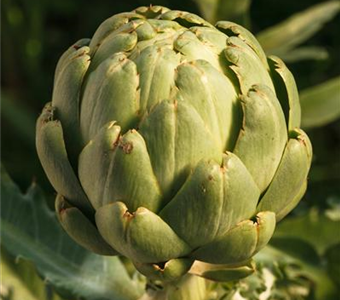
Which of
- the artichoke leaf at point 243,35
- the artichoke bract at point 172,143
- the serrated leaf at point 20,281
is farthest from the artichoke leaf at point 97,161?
the serrated leaf at point 20,281

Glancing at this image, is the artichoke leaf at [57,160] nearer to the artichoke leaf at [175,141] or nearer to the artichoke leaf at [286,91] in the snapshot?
the artichoke leaf at [175,141]

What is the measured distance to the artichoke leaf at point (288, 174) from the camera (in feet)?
3.69

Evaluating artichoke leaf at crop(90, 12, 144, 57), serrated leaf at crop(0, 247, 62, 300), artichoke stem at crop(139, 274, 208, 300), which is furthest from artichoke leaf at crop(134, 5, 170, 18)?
serrated leaf at crop(0, 247, 62, 300)

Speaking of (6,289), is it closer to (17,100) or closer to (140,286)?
(140,286)

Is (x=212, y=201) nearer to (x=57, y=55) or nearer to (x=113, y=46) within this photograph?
(x=113, y=46)

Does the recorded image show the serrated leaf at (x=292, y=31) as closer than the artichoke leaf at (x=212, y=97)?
No

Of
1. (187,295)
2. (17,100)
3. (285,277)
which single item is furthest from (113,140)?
(17,100)

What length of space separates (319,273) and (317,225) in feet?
0.29

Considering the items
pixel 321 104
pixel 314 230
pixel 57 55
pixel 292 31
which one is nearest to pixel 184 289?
pixel 314 230

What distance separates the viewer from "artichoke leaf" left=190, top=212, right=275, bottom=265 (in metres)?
1.10

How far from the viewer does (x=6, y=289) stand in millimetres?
1425

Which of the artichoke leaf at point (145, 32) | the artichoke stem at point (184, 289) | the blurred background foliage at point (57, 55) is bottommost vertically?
the blurred background foliage at point (57, 55)

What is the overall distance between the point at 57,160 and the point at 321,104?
82 cm

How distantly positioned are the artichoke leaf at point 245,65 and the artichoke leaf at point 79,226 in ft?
0.86
